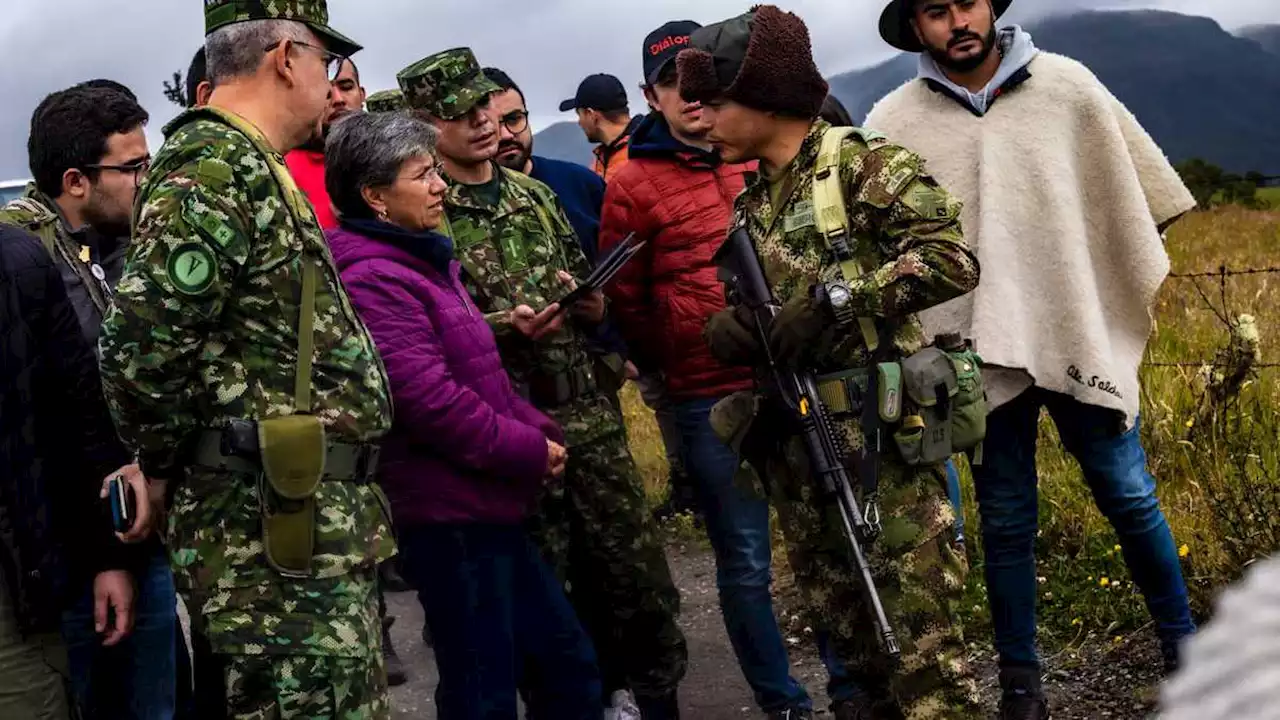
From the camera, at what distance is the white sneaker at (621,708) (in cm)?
427

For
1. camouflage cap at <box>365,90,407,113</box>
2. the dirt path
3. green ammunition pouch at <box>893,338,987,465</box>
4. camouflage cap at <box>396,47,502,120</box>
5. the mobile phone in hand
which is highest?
camouflage cap at <box>365,90,407,113</box>

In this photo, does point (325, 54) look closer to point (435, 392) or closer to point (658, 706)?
point (435, 392)

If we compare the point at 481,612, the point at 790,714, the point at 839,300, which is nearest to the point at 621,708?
the point at 790,714

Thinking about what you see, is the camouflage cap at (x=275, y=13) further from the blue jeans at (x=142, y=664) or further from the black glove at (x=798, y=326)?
the blue jeans at (x=142, y=664)

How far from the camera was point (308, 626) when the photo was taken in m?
2.65

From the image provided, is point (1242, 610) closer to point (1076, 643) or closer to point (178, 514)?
point (178, 514)

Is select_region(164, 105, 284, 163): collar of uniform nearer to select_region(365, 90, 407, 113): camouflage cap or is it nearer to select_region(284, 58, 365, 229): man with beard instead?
select_region(284, 58, 365, 229): man with beard

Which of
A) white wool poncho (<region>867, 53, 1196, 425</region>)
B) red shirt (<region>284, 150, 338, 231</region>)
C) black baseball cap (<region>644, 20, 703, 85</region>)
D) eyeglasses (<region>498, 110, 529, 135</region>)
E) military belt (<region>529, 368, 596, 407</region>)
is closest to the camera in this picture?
white wool poncho (<region>867, 53, 1196, 425</region>)

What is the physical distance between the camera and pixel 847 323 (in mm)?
3201

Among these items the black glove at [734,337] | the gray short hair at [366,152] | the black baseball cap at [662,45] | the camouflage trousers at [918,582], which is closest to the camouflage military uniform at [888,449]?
the camouflage trousers at [918,582]

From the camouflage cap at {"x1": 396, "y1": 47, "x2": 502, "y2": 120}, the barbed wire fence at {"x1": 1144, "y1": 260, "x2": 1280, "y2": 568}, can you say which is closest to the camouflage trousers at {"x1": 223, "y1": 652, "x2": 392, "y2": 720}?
the camouflage cap at {"x1": 396, "y1": 47, "x2": 502, "y2": 120}

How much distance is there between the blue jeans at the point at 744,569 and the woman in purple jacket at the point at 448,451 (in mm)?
758

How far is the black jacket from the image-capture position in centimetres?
300

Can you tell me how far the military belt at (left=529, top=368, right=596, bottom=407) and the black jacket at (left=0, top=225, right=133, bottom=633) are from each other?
1.22m
